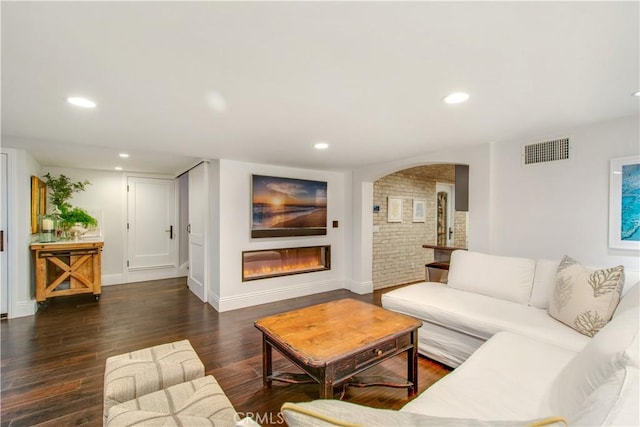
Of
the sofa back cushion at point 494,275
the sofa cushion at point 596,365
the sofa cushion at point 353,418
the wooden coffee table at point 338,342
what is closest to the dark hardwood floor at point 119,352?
the wooden coffee table at point 338,342

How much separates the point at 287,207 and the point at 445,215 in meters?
4.07

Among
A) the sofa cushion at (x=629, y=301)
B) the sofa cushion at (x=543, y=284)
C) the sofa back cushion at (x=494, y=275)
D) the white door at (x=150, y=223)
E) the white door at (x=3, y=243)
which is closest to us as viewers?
the sofa cushion at (x=629, y=301)

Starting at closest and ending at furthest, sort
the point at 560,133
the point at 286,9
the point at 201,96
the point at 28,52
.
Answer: the point at 286,9 → the point at 28,52 → the point at 201,96 → the point at 560,133

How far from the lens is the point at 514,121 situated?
2.48 meters

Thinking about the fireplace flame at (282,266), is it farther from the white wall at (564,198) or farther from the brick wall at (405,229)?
the white wall at (564,198)

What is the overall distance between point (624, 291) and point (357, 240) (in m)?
3.39

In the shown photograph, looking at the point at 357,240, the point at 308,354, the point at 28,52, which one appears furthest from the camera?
the point at 357,240

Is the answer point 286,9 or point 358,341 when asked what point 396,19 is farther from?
point 358,341

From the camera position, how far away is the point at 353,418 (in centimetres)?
68

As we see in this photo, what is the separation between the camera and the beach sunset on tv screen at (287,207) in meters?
4.32

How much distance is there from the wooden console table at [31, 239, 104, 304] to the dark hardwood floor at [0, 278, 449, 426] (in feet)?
0.79

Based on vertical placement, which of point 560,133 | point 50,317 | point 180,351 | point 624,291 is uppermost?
point 560,133

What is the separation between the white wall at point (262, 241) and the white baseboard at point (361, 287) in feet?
0.83

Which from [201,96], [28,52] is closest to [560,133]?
[201,96]
